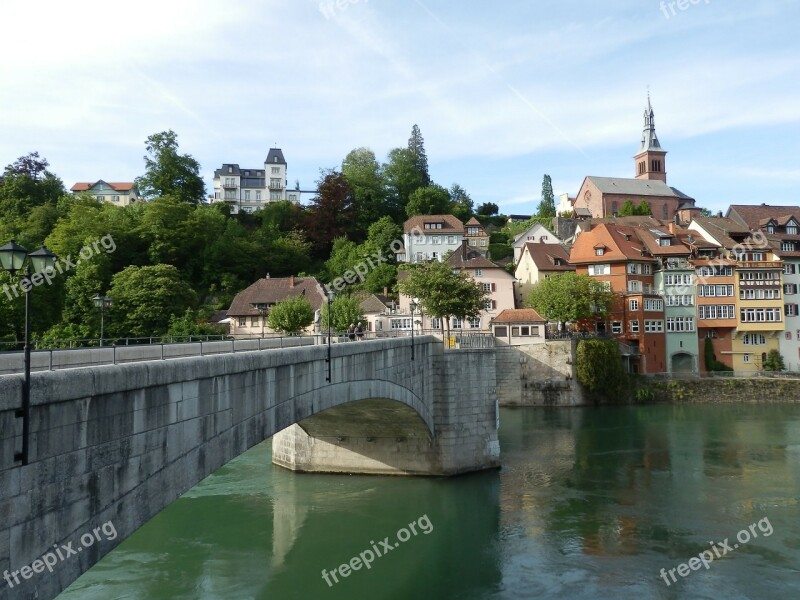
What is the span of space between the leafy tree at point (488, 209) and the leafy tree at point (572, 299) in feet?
156

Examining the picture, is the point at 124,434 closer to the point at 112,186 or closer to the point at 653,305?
the point at 653,305

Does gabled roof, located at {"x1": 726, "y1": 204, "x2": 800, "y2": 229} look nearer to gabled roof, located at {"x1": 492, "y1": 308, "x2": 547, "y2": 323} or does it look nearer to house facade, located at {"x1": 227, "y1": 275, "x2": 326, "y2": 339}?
gabled roof, located at {"x1": 492, "y1": 308, "x2": 547, "y2": 323}

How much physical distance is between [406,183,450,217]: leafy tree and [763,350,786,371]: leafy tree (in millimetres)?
38846

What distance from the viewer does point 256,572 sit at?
19.5 m

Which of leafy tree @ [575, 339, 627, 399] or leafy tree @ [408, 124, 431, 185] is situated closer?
leafy tree @ [575, 339, 627, 399]

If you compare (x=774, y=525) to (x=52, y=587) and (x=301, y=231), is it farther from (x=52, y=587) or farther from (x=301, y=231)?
(x=301, y=231)

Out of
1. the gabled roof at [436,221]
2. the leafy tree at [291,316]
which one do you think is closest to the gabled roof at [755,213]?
the gabled roof at [436,221]

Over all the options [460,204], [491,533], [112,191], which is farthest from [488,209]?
[491,533]

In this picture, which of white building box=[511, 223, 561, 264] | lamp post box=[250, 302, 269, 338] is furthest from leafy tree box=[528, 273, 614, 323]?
lamp post box=[250, 302, 269, 338]

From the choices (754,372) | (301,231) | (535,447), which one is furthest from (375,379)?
(301,231)

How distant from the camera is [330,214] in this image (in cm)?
7719

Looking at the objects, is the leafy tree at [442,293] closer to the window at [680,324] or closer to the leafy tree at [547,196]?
the window at [680,324]

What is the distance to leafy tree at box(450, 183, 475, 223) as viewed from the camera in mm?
89619

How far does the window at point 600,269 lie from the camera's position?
5891cm
